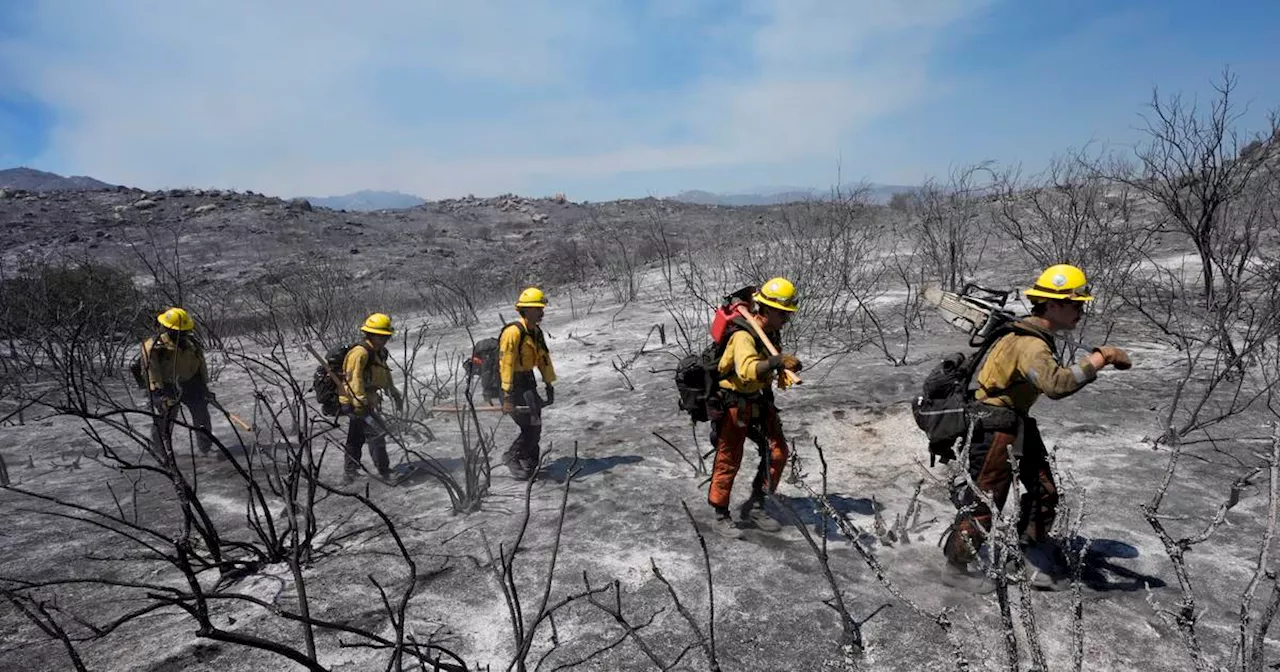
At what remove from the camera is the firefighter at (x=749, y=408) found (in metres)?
3.87

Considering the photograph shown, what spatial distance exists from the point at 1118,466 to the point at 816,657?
3.45 metres

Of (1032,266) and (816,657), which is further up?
(1032,266)

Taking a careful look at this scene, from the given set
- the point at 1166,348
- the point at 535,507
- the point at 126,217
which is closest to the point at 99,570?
the point at 535,507

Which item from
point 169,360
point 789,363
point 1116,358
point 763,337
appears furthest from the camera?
point 169,360

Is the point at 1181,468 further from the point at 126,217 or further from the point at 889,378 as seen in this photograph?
the point at 126,217

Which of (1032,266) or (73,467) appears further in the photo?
Answer: (1032,266)

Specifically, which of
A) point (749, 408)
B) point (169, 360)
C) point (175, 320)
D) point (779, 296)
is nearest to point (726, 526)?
point (749, 408)

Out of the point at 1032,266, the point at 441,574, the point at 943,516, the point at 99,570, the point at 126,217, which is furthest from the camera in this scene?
the point at 126,217

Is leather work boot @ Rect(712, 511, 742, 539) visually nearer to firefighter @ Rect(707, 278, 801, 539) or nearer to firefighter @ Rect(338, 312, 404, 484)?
firefighter @ Rect(707, 278, 801, 539)

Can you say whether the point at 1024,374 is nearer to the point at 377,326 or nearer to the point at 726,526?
the point at 726,526

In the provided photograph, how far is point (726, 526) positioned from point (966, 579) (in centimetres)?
144

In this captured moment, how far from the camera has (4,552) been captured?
4309 millimetres

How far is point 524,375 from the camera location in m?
5.40

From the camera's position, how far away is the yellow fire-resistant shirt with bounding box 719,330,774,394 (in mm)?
3691
